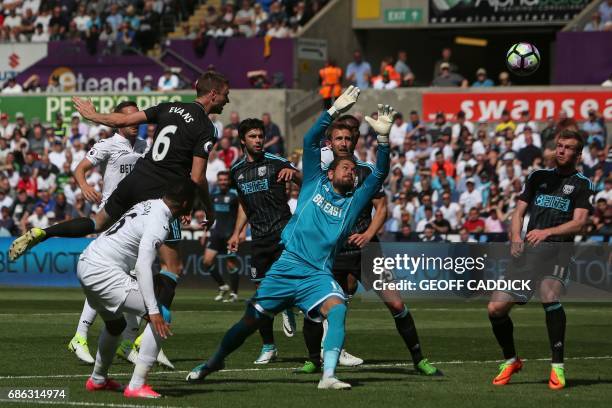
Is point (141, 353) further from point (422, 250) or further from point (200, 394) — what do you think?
point (422, 250)

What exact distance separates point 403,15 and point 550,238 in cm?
2807

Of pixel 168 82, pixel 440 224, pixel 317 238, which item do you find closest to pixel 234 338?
pixel 317 238

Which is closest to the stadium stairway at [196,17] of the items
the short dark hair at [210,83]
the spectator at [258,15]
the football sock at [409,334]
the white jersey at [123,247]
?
the spectator at [258,15]

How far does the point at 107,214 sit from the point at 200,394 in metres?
2.62

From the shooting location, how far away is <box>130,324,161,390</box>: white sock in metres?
10.3

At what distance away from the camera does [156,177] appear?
1240 centimetres

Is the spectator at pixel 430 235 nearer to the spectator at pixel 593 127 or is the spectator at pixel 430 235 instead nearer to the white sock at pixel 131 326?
the spectator at pixel 593 127

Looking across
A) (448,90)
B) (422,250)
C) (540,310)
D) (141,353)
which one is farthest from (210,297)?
(141,353)

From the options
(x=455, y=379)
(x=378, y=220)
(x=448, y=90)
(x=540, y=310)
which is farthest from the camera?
(x=448, y=90)

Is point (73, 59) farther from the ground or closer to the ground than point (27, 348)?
farther from the ground

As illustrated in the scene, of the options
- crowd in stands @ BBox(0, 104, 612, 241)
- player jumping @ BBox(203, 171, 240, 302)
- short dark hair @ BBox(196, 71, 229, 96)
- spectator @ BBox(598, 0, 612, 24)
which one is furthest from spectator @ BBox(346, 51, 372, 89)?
short dark hair @ BBox(196, 71, 229, 96)

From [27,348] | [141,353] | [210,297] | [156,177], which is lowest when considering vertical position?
[210,297]

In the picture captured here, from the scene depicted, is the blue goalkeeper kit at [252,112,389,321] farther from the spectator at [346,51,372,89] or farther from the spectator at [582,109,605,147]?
the spectator at [346,51,372,89]

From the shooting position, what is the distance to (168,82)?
37.2m
